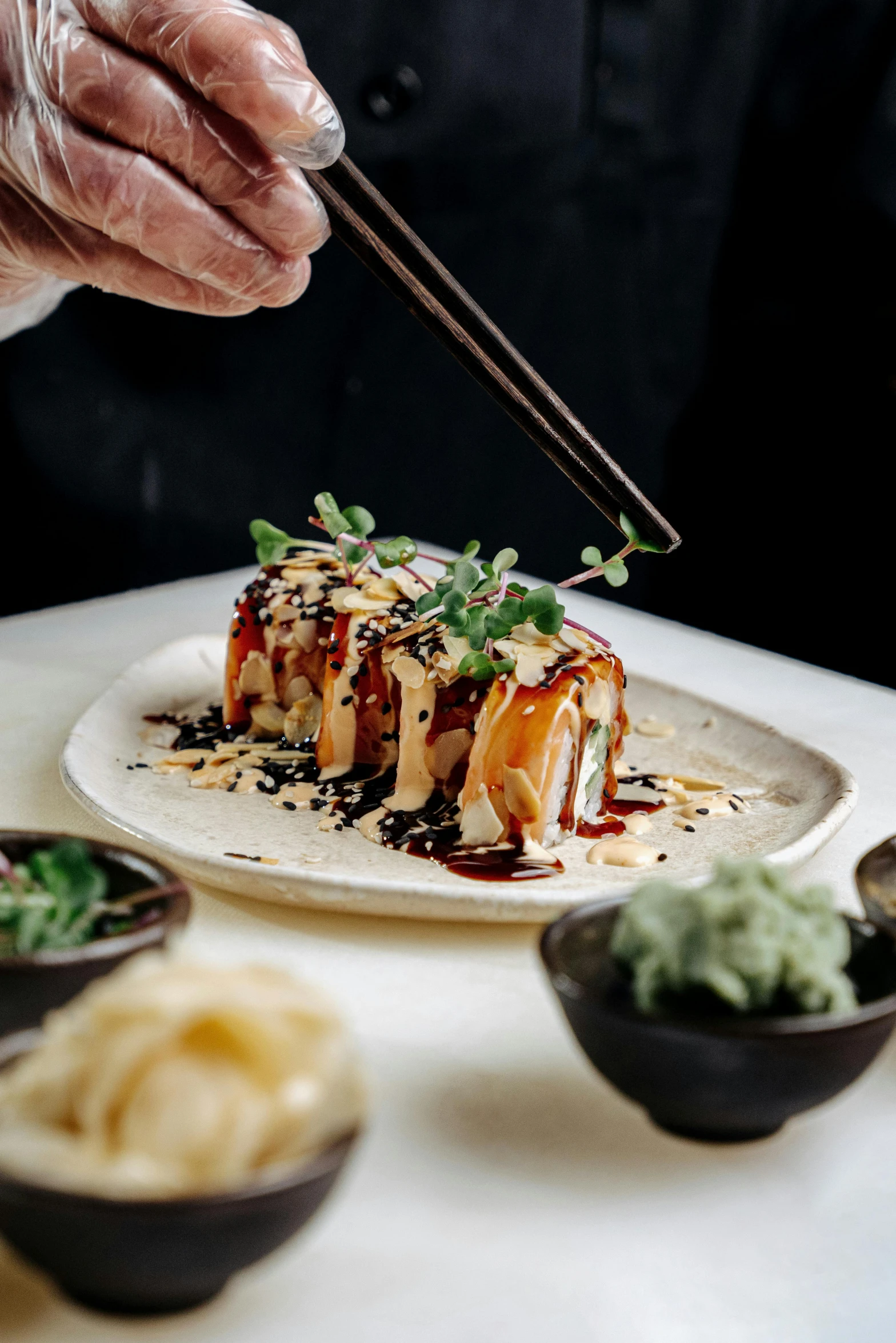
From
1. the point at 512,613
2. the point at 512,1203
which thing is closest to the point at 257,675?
the point at 512,613

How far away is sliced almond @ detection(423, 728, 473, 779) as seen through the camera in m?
1.51

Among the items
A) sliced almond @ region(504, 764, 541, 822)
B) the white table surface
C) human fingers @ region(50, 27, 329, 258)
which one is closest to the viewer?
the white table surface

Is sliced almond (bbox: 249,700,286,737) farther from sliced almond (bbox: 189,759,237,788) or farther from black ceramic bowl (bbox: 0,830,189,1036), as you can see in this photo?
black ceramic bowl (bbox: 0,830,189,1036)

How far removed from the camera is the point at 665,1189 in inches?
33.6

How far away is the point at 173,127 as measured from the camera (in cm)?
151

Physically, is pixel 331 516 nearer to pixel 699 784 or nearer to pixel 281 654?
pixel 281 654

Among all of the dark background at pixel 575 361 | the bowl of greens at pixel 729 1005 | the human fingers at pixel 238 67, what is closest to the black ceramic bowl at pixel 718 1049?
the bowl of greens at pixel 729 1005

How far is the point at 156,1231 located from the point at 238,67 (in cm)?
129

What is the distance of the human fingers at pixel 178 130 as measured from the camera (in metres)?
1.50

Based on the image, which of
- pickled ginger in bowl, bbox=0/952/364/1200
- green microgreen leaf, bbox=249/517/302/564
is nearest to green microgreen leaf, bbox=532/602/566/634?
green microgreen leaf, bbox=249/517/302/564

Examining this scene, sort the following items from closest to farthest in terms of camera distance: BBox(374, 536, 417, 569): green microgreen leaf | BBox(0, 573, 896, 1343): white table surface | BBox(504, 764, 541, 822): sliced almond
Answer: BBox(0, 573, 896, 1343): white table surface < BBox(504, 764, 541, 822): sliced almond < BBox(374, 536, 417, 569): green microgreen leaf

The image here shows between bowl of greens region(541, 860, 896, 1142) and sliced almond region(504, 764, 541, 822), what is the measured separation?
53cm

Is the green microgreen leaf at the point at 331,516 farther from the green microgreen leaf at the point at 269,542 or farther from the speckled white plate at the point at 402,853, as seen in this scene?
the speckled white plate at the point at 402,853

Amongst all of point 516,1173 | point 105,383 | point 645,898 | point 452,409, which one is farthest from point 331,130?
point 452,409
